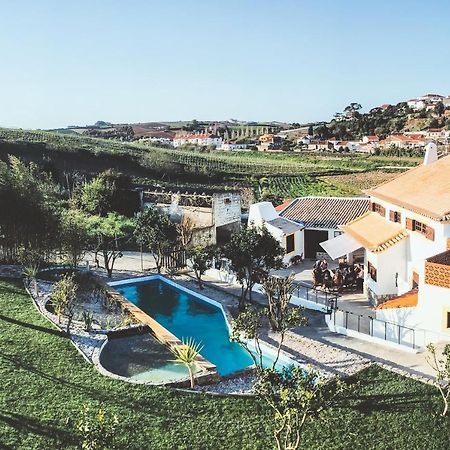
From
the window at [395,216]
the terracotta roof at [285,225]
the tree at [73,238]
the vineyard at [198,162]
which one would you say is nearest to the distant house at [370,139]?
the vineyard at [198,162]

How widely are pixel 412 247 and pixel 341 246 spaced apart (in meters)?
4.65

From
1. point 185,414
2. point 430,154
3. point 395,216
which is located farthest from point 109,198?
point 185,414

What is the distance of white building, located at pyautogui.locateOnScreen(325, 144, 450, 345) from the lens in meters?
22.0

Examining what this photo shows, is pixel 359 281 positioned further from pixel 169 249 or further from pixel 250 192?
pixel 250 192

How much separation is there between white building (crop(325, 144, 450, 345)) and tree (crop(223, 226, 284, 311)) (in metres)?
5.52

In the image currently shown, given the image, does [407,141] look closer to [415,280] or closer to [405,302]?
[415,280]

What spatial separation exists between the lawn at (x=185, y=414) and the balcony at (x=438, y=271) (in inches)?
188

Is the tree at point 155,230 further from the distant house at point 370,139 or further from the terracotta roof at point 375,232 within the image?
the distant house at point 370,139

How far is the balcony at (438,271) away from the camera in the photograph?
70.4 feet

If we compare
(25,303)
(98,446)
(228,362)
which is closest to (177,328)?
(228,362)

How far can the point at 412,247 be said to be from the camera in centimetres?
2781

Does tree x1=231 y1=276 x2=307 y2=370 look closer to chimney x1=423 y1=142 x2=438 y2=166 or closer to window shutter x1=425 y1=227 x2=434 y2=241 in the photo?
window shutter x1=425 y1=227 x2=434 y2=241

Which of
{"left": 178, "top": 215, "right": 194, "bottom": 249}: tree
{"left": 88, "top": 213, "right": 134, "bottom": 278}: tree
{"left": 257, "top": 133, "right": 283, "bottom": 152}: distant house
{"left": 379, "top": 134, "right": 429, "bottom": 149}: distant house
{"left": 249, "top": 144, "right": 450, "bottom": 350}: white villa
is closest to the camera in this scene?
{"left": 249, "top": 144, "right": 450, "bottom": 350}: white villa

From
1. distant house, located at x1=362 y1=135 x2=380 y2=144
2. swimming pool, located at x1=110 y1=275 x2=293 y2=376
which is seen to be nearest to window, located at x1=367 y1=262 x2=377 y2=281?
swimming pool, located at x1=110 y1=275 x2=293 y2=376
